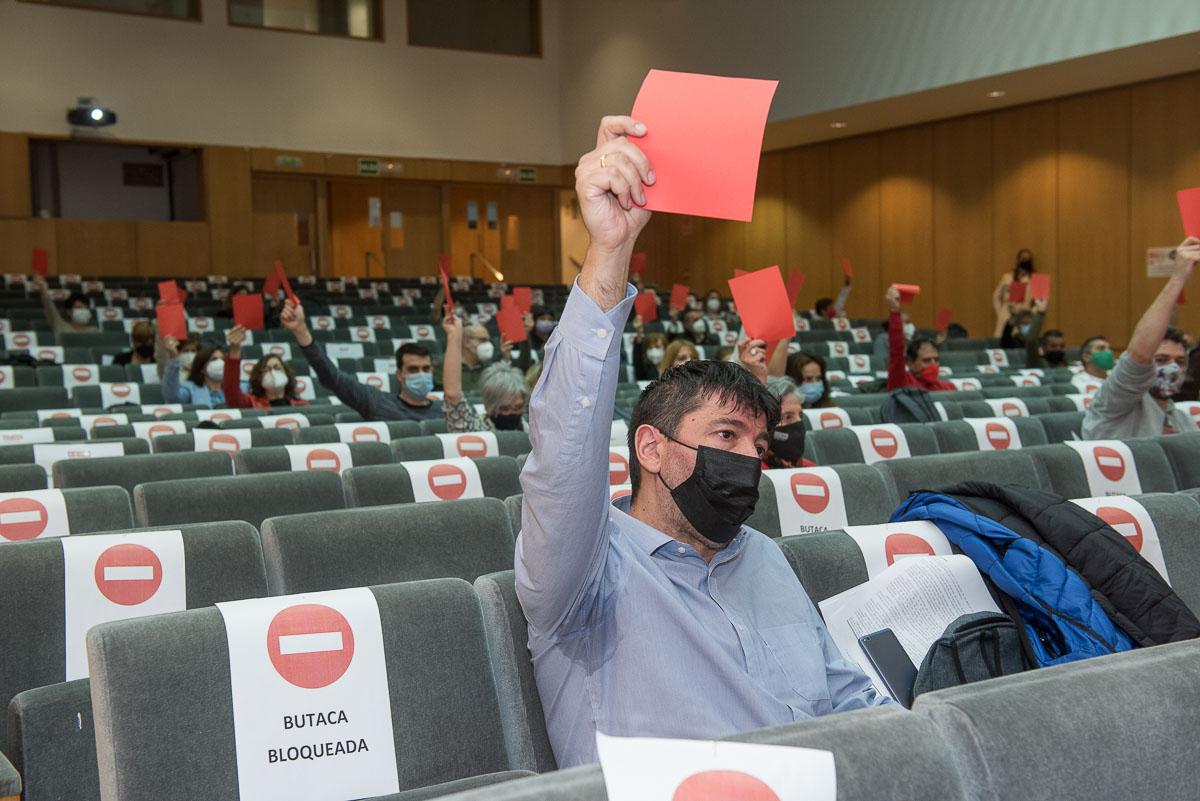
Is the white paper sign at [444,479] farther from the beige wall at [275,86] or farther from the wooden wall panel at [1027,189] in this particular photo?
the beige wall at [275,86]

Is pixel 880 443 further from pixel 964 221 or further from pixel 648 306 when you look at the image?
pixel 964 221

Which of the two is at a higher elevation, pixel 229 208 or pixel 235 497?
pixel 229 208

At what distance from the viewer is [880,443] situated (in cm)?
457

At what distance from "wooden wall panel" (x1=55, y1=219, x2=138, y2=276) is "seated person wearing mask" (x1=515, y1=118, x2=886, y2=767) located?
60.4 feet

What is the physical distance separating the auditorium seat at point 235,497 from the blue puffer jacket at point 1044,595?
1.94 m

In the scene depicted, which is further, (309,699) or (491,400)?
(491,400)

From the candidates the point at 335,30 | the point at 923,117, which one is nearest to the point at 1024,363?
the point at 923,117

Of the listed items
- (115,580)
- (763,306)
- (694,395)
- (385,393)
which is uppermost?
(763,306)

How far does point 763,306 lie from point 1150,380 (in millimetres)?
1482

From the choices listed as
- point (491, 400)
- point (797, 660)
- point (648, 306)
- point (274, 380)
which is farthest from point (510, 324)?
point (797, 660)

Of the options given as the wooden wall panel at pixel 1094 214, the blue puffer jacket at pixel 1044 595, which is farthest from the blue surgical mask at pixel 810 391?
the wooden wall panel at pixel 1094 214

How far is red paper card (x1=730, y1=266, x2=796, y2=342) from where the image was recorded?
3.74m

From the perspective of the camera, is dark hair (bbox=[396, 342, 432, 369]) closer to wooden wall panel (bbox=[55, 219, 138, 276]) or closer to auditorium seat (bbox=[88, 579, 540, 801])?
auditorium seat (bbox=[88, 579, 540, 801])

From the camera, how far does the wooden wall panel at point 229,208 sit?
18844 millimetres
